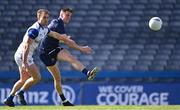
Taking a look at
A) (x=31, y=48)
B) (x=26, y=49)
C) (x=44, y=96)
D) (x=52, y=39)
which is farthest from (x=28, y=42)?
(x=44, y=96)

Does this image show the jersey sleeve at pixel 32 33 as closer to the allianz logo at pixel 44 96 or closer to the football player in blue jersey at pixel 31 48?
the football player in blue jersey at pixel 31 48

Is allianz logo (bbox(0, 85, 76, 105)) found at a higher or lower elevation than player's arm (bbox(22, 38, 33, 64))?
lower

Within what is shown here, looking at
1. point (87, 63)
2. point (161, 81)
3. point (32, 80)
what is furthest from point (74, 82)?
point (32, 80)

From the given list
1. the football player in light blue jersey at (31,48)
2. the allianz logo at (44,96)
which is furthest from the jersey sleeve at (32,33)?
the allianz logo at (44,96)

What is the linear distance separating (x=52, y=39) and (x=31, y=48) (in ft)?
1.91

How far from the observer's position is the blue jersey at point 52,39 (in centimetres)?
1266

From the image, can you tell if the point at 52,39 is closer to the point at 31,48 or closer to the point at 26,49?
the point at 31,48

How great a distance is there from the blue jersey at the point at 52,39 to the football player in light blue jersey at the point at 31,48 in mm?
254

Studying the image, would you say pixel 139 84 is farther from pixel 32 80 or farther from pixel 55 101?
pixel 32 80

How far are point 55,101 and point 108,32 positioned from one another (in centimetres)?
411

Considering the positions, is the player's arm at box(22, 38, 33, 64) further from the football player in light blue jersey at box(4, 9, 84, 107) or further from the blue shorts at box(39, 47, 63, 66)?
the blue shorts at box(39, 47, 63, 66)

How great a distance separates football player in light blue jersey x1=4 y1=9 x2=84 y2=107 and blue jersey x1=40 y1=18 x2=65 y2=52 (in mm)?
254

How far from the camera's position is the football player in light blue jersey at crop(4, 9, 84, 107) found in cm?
1206

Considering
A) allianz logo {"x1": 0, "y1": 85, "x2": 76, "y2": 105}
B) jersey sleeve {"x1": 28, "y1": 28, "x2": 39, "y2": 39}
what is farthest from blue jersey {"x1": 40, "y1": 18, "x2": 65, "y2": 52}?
allianz logo {"x1": 0, "y1": 85, "x2": 76, "y2": 105}
